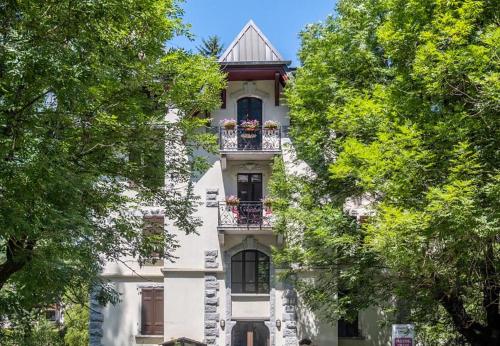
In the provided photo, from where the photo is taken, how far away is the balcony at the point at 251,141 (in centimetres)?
2102

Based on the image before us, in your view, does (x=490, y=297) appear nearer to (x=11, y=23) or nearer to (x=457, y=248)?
(x=457, y=248)

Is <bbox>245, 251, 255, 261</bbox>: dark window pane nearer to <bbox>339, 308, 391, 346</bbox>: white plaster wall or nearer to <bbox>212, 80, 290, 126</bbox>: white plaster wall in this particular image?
<bbox>339, 308, 391, 346</bbox>: white plaster wall

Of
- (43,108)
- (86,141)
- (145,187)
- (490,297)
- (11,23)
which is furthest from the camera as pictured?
(145,187)

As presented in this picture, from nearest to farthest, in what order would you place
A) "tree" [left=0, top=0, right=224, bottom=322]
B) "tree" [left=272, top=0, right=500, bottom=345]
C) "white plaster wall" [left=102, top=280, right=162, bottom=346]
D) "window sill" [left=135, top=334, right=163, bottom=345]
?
"tree" [left=0, top=0, right=224, bottom=322] → "tree" [left=272, top=0, right=500, bottom=345] → "window sill" [left=135, top=334, right=163, bottom=345] → "white plaster wall" [left=102, top=280, right=162, bottom=346]

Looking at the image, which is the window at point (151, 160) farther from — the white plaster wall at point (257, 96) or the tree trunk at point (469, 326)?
the white plaster wall at point (257, 96)

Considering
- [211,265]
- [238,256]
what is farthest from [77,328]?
[238,256]

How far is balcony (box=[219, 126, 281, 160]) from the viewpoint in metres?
21.0

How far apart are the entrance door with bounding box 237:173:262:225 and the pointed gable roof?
4.39 metres

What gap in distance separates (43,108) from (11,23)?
176cm

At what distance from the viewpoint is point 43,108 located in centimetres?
1025

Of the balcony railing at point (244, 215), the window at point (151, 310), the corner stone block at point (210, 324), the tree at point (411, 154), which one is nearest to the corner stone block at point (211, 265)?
the balcony railing at point (244, 215)

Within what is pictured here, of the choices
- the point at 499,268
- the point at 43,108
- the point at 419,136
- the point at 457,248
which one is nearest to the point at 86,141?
the point at 43,108

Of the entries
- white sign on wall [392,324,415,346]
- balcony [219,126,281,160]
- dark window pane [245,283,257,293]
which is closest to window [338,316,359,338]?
dark window pane [245,283,257,293]

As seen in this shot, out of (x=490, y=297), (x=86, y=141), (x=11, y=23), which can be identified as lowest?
(x=490, y=297)
